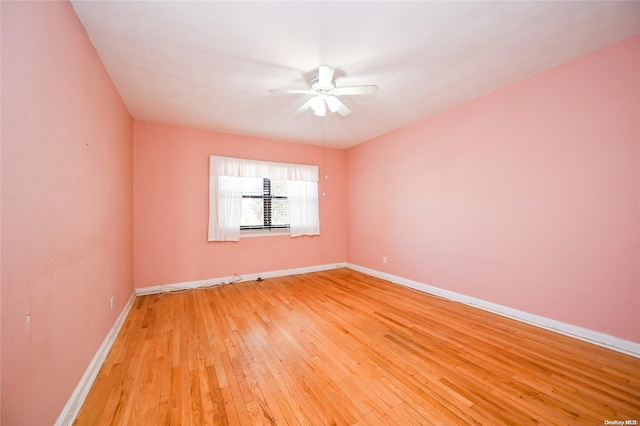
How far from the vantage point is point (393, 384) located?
1.67 m

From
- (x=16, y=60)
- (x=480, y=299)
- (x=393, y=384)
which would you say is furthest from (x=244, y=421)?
(x=480, y=299)

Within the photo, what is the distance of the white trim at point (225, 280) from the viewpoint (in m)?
3.61

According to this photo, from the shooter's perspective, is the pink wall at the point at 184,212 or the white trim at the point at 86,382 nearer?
the white trim at the point at 86,382

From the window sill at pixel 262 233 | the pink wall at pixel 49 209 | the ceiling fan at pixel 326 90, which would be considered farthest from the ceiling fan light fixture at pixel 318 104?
the window sill at pixel 262 233

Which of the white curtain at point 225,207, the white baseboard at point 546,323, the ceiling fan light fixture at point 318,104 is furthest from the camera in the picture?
the white curtain at point 225,207

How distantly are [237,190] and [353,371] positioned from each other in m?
3.30

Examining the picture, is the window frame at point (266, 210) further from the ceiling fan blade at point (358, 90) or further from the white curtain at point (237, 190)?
the ceiling fan blade at point (358, 90)

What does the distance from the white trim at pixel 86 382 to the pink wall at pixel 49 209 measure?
61mm

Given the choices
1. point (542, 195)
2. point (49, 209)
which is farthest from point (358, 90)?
point (49, 209)

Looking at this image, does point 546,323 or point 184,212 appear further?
point 184,212

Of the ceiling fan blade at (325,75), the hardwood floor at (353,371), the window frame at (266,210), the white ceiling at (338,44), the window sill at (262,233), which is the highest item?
the white ceiling at (338,44)

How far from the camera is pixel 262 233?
4.47 meters

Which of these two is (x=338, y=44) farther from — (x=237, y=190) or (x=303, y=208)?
(x=303, y=208)

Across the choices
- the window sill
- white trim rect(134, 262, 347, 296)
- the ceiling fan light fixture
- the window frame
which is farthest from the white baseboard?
the ceiling fan light fixture
